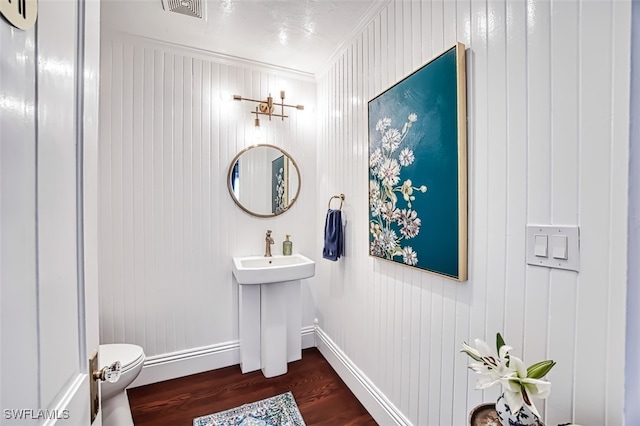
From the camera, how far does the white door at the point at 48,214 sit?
1.46 ft

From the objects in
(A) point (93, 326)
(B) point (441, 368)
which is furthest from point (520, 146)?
(A) point (93, 326)

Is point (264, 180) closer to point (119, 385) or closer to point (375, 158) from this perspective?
point (375, 158)

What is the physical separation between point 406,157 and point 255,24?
4.62 ft

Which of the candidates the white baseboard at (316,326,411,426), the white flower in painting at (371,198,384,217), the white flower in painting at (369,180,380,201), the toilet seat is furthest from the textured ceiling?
the white baseboard at (316,326,411,426)

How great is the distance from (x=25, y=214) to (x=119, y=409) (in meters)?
1.80

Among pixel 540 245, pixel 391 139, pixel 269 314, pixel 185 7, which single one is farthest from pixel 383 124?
pixel 269 314

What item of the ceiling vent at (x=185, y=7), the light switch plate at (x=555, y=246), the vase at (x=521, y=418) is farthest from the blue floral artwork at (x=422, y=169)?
the ceiling vent at (x=185, y=7)

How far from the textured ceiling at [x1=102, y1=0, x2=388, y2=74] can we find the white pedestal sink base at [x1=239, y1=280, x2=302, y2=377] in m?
1.83

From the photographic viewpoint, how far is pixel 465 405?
1229 mm

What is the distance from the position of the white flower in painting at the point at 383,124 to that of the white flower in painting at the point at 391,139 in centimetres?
4

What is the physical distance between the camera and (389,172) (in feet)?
5.28

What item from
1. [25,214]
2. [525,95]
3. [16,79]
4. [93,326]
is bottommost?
[93,326]

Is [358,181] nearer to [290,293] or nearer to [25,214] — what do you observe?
[290,293]

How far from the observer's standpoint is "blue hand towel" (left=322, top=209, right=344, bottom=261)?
7.20ft
